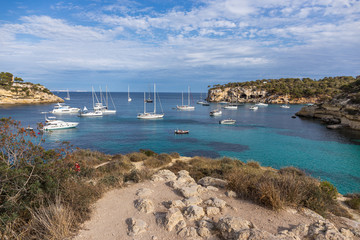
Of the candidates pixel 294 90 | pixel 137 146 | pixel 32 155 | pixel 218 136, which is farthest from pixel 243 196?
pixel 294 90

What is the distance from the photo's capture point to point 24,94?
9544 cm

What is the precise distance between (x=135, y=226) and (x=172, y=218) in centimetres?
109

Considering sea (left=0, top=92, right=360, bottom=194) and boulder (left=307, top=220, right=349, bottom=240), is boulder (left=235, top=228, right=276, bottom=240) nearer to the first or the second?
boulder (left=307, top=220, right=349, bottom=240)

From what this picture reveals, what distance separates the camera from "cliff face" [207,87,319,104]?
10775cm

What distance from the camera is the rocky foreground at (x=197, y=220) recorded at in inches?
216

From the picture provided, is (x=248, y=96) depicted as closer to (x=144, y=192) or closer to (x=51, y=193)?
(x=144, y=192)

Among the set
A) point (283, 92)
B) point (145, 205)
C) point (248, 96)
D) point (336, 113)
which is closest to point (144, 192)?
point (145, 205)

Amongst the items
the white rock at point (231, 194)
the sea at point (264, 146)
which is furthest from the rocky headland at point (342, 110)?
the white rock at point (231, 194)

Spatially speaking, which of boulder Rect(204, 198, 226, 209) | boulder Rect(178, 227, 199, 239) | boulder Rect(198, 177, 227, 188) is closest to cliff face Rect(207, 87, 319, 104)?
boulder Rect(198, 177, 227, 188)

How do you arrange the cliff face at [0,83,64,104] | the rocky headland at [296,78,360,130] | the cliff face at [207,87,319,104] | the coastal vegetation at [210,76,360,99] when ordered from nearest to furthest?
1. the rocky headland at [296,78,360,130]
2. the cliff face at [0,83,64,104]
3. the coastal vegetation at [210,76,360,99]
4. the cliff face at [207,87,319,104]

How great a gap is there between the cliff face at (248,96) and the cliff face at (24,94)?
94361 mm

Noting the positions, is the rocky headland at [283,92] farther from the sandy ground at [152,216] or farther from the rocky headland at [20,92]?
the sandy ground at [152,216]

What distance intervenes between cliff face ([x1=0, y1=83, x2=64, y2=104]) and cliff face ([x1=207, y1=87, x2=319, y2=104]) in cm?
9436

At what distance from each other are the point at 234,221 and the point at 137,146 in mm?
24563
